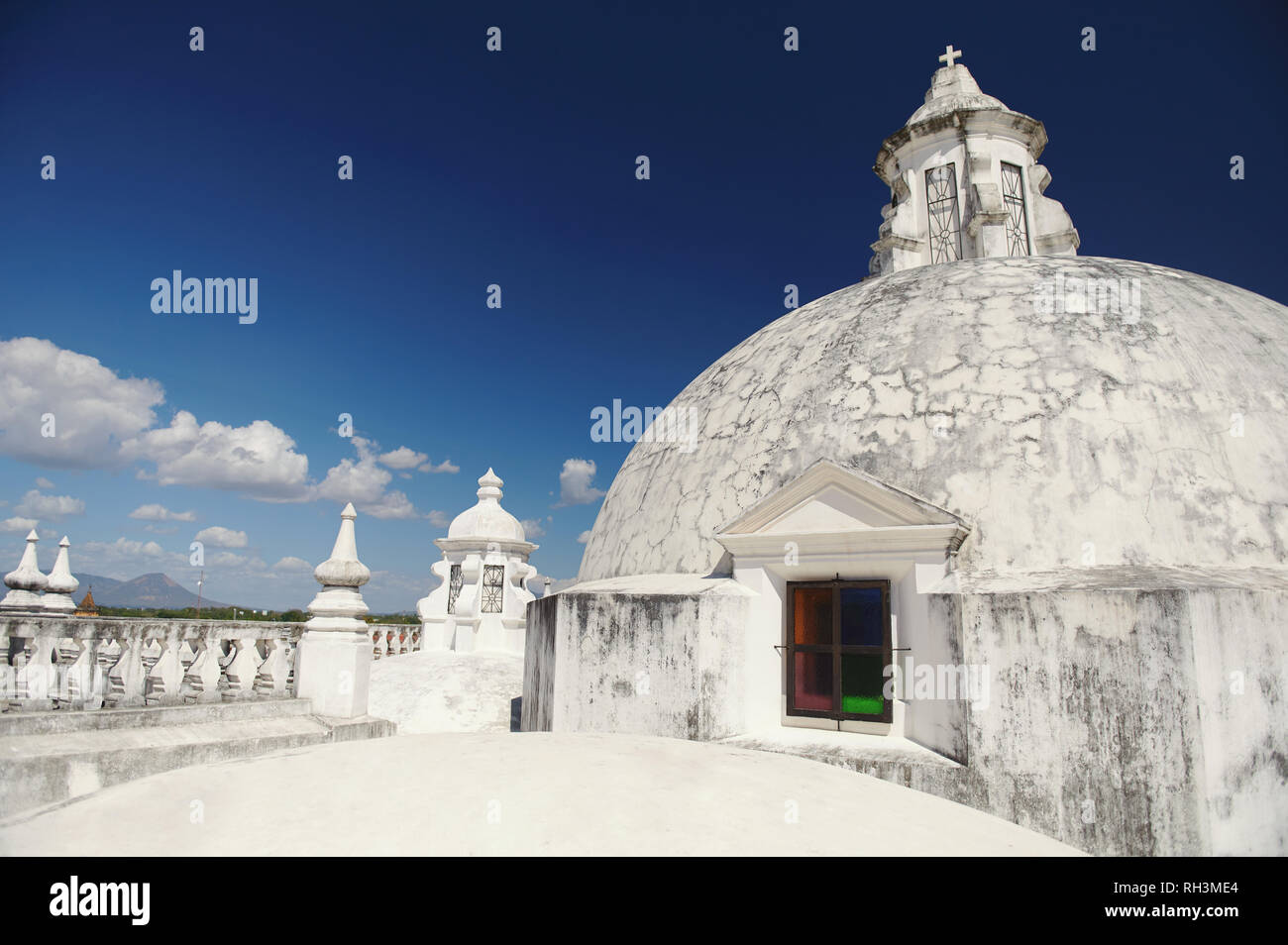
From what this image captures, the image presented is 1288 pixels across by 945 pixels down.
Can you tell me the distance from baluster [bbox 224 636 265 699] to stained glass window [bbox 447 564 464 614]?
8712 mm

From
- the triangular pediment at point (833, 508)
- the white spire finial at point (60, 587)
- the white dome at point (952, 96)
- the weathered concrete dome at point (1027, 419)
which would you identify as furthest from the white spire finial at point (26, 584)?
the white dome at point (952, 96)

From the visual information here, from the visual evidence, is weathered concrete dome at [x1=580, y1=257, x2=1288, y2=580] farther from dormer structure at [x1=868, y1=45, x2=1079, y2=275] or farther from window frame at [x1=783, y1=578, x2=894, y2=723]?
dormer structure at [x1=868, y1=45, x2=1079, y2=275]

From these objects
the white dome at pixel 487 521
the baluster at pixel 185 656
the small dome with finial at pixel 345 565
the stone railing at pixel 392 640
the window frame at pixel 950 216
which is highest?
the window frame at pixel 950 216

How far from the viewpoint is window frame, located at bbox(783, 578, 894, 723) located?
686 centimetres

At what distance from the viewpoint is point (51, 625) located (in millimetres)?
6953

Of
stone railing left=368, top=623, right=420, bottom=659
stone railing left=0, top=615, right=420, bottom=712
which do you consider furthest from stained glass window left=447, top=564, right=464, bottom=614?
stone railing left=0, top=615, right=420, bottom=712

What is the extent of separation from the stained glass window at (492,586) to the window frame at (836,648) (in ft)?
31.8

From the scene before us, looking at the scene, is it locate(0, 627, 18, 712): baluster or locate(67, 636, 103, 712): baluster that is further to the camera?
locate(67, 636, 103, 712): baluster

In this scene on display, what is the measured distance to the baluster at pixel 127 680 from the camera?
22.0ft

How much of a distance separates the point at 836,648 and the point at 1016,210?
11.1 m

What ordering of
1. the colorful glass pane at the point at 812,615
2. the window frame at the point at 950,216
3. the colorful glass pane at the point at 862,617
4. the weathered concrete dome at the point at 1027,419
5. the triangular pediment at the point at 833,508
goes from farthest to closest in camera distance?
the window frame at the point at 950,216
the colorful glass pane at the point at 812,615
the colorful glass pane at the point at 862,617
the triangular pediment at the point at 833,508
the weathered concrete dome at the point at 1027,419

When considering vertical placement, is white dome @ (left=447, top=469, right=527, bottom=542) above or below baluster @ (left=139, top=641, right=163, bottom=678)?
above

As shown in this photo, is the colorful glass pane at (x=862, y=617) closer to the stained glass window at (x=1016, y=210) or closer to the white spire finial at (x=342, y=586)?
the white spire finial at (x=342, y=586)
